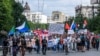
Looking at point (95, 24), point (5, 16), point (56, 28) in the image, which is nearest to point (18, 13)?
point (5, 16)

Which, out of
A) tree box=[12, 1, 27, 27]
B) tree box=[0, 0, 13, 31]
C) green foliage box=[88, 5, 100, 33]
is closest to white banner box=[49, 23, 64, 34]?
tree box=[0, 0, 13, 31]

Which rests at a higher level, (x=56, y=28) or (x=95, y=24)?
(x=56, y=28)

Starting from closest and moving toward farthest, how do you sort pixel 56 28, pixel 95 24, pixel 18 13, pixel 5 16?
pixel 56 28 < pixel 5 16 < pixel 18 13 < pixel 95 24

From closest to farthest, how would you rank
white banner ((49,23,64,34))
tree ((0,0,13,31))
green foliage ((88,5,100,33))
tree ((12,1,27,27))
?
white banner ((49,23,64,34)), tree ((0,0,13,31)), tree ((12,1,27,27)), green foliage ((88,5,100,33))

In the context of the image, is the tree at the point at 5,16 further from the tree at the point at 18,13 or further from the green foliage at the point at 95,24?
the green foliage at the point at 95,24

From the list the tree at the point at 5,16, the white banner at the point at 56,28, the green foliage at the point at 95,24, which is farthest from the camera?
the green foliage at the point at 95,24

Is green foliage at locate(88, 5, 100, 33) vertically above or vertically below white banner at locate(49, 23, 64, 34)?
below

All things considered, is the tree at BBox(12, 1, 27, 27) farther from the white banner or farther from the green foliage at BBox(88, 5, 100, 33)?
the white banner

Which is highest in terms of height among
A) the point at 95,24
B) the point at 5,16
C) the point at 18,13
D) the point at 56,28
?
the point at 56,28

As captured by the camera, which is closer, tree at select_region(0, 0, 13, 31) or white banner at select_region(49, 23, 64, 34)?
white banner at select_region(49, 23, 64, 34)

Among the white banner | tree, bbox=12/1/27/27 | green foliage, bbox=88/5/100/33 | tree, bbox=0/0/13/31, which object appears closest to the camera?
the white banner

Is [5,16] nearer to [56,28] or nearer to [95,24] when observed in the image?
[56,28]

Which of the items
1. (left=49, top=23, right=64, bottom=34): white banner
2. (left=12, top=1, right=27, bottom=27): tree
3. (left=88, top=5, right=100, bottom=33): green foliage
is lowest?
(left=88, top=5, right=100, bottom=33): green foliage

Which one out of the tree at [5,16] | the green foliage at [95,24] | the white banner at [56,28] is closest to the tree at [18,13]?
the tree at [5,16]
